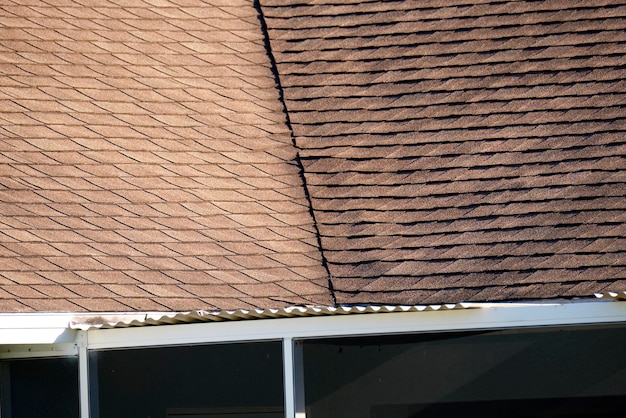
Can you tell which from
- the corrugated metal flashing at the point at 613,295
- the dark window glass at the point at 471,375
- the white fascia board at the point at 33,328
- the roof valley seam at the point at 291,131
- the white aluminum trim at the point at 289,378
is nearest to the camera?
the corrugated metal flashing at the point at 613,295

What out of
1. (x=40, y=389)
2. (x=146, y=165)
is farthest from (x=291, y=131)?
(x=40, y=389)

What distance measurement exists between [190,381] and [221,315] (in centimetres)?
72

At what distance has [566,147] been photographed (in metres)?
7.37

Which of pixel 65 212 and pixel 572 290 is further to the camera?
pixel 65 212

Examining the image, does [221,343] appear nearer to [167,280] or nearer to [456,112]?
[167,280]

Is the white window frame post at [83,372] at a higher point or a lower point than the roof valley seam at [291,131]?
lower

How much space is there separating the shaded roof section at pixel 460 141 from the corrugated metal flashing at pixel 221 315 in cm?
65

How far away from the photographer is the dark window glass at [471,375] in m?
6.20

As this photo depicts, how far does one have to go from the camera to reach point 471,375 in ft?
20.7

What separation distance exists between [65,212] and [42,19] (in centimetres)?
252

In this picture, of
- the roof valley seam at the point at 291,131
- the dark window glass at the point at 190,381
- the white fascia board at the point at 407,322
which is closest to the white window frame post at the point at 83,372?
the dark window glass at the point at 190,381

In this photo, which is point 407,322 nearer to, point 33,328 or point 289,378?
point 289,378

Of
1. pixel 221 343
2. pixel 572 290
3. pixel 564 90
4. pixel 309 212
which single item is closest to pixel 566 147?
pixel 564 90

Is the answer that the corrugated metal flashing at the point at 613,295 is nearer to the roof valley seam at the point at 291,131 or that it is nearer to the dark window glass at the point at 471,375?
the dark window glass at the point at 471,375
